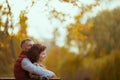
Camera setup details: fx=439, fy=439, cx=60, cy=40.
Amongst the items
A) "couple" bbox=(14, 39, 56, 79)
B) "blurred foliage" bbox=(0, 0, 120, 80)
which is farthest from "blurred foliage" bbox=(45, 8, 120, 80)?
"couple" bbox=(14, 39, 56, 79)

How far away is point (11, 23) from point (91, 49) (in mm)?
10526

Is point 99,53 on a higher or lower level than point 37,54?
higher

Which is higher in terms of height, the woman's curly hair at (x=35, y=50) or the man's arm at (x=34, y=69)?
the woman's curly hair at (x=35, y=50)

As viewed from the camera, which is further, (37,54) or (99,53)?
(99,53)

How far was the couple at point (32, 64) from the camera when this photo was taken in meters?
2.78

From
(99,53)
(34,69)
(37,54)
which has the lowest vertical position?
(34,69)

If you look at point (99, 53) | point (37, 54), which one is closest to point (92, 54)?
point (99, 53)

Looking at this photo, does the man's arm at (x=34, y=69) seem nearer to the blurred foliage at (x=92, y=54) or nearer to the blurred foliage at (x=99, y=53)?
the blurred foliage at (x=92, y=54)

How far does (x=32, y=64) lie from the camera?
2.79 metres

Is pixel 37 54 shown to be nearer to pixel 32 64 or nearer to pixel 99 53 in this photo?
pixel 32 64

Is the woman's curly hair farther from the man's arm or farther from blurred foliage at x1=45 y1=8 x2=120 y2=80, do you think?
blurred foliage at x1=45 y1=8 x2=120 y2=80

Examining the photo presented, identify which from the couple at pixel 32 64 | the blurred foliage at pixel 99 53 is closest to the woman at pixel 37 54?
the couple at pixel 32 64

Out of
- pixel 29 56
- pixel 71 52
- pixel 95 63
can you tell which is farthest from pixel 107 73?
pixel 29 56

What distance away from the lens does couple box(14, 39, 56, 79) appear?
278cm
